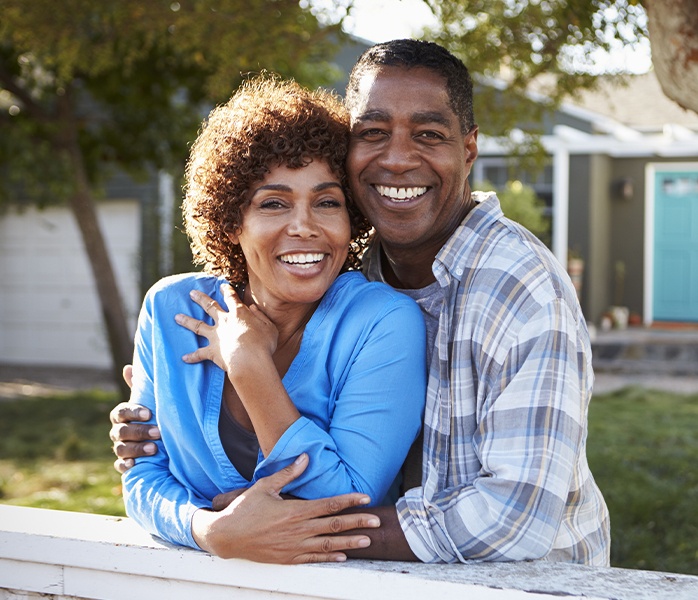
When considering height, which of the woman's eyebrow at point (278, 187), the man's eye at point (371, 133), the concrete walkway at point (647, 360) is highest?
the man's eye at point (371, 133)

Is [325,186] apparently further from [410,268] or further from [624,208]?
[624,208]

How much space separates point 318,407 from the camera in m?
2.46

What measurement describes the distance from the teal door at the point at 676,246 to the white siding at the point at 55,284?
8793 mm

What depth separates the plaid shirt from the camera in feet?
7.18

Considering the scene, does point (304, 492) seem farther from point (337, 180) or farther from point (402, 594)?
point (337, 180)

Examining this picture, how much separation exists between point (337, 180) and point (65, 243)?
11.4 m

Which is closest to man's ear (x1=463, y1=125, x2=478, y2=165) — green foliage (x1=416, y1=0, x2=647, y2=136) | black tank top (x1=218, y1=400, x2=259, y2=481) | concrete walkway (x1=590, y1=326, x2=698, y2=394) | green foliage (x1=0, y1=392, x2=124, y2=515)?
black tank top (x1=218, y1=400, x2=259, y2=481)

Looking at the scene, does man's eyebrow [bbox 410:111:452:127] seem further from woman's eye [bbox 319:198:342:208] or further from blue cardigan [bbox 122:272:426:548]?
blue cardigan [bbox 122:272:426:548]

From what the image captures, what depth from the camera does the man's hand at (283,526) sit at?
2.22 m

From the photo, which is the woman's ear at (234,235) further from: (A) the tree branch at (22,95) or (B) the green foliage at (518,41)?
(A) the tree branch at (22,95)

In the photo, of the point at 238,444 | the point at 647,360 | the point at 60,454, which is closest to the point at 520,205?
the point at 647,360

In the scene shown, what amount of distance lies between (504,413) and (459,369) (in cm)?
21

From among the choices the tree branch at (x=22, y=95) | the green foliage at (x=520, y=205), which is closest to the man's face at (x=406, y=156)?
the tree branch at (x=22, y=95)

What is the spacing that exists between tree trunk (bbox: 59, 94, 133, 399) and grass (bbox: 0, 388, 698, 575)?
0.64 meters
